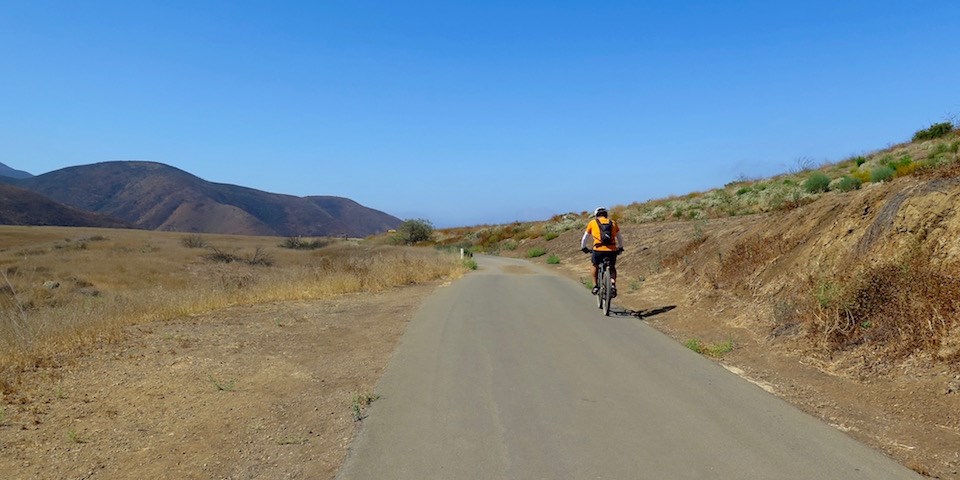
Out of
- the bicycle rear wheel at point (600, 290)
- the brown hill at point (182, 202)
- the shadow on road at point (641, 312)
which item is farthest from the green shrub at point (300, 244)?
the brown hill at point (182, 202)

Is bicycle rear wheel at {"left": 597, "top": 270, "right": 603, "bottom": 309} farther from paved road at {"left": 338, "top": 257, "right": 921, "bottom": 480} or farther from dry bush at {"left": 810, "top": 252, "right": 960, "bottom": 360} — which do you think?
dry bush at {"left": 810, "top": 252, "right": 960, "bottom": 360}

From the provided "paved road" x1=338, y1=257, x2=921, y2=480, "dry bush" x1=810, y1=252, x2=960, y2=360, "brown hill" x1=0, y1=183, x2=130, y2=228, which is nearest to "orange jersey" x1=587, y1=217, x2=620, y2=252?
"paved road" x1=338, y1=257, x2=921, y2=480

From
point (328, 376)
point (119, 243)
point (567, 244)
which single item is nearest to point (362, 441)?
point (328, 376)

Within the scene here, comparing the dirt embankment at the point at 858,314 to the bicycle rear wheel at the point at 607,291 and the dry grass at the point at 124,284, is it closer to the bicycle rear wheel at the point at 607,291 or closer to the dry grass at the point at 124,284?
the bicycle rear wheel at the point at 607,291

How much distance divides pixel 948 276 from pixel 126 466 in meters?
8.67

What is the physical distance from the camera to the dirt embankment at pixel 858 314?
5.36 metres

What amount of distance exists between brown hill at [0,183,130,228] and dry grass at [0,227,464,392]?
50664 millimetres

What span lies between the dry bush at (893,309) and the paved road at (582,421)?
165cm

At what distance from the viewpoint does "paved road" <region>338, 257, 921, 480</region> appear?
430 cm

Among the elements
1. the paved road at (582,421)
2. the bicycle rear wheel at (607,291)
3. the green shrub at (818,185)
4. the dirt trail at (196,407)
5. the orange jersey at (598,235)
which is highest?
the green shrub at (818,185)

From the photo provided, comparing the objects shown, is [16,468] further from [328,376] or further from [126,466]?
[328,376]

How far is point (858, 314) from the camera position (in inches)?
292

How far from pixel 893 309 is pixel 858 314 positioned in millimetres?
491

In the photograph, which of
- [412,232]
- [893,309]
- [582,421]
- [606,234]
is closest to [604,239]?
[606,234]
